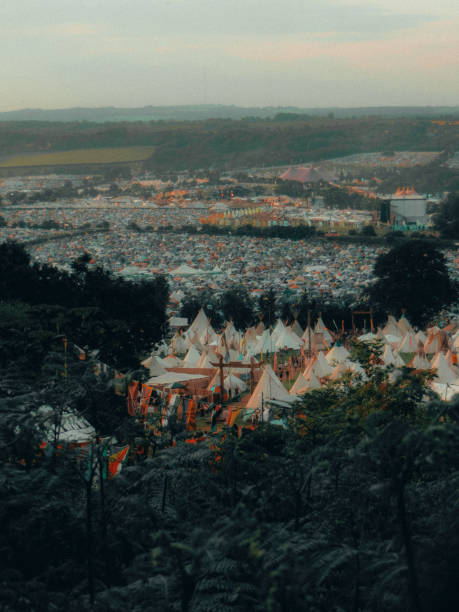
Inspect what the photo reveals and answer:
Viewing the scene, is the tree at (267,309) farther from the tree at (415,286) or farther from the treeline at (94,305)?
the treeline at (94,305)

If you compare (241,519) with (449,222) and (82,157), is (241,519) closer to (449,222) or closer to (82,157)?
(449,222)

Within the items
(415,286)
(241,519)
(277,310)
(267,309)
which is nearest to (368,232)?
(277,310)

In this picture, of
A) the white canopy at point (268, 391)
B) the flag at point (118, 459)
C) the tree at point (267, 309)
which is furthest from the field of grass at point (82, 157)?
the flag at point (118, 459)

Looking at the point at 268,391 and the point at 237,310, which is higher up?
the point at 268,391

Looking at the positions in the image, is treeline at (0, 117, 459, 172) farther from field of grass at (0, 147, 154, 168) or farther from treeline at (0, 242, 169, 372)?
treeline at (0, 242, 169, 372)

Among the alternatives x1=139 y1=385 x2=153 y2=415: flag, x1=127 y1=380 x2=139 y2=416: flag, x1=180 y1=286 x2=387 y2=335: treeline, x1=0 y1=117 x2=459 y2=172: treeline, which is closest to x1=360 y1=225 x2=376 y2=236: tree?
x1=180 y1=286 x2=387 y2=335: treeline

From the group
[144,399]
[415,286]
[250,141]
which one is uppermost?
[250,141]
